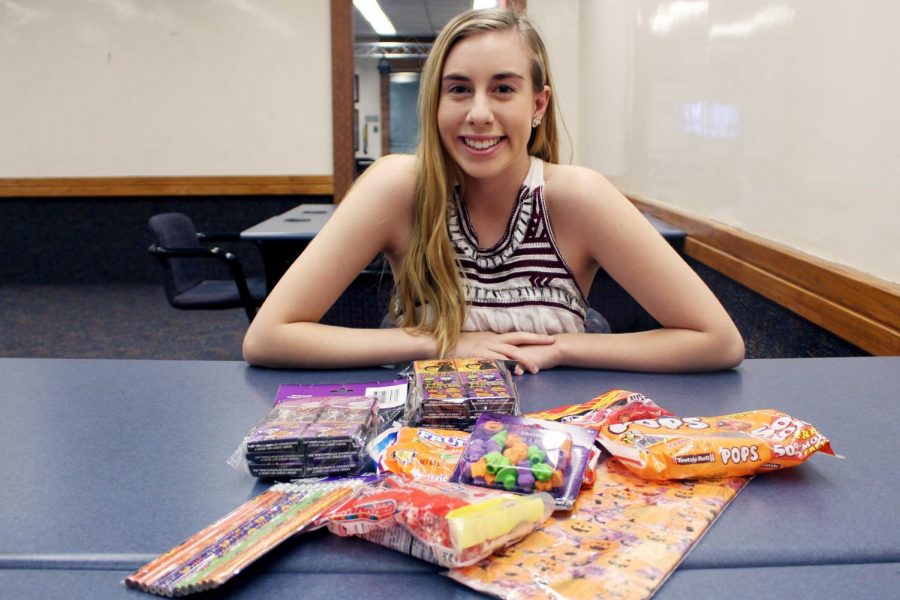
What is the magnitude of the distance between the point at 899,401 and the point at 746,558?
50 centimetres

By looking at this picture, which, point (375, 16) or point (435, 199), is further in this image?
point (375, 16)

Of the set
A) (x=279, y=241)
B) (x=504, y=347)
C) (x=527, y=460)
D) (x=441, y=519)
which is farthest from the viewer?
(x=279, y=241)

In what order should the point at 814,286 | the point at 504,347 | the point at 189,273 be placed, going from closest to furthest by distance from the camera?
the point at 504,347, the point at 814,286, the point at 189,273

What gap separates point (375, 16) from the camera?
34.0 ft

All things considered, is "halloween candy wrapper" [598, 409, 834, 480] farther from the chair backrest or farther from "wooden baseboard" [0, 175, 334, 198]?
"wooden baseboard" [0, 175, 334, 198]

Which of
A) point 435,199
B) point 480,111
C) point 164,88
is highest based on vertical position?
point 164,88

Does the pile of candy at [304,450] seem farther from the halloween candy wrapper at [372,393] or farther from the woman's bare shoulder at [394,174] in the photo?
the woman's bare shoulder at [394,174]

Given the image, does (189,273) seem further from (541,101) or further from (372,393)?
(372,393)

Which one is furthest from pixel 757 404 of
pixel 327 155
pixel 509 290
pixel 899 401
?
pixel 327 155

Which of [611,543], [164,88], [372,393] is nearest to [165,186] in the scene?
[164,88]

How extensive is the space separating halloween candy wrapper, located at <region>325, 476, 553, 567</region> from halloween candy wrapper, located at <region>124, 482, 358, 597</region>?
0.10 feet

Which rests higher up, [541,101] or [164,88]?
[164,88]

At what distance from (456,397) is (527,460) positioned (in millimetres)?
181

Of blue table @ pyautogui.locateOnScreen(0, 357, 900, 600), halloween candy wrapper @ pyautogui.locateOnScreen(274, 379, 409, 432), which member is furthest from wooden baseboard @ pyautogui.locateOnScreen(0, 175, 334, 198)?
halloween candy wrapper @ pyautogui.locateOnScreen(274, 379, 409, 432)
